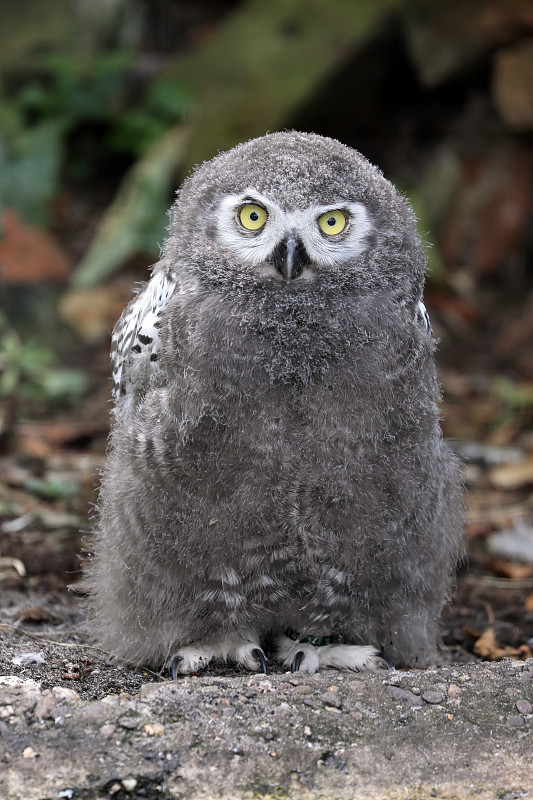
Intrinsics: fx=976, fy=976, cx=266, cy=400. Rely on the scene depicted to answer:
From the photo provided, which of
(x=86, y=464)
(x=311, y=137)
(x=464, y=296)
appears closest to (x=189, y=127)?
(x=464, y=296)

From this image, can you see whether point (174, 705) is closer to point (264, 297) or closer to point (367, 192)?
point (264, 297)

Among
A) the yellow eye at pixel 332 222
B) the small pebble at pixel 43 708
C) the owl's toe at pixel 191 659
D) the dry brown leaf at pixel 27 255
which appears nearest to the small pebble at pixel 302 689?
the owl's toe at pixel 191 659

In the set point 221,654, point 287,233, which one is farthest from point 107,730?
point 287,233

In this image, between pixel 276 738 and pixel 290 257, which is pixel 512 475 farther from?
pixel 276 738

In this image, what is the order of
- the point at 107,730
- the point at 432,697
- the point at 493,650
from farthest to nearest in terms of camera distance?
the point at 493,650 < the point at 432,697 < the point at 107,730

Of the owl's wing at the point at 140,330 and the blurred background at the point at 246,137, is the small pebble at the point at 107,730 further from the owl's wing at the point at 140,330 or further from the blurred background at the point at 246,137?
the blurred background at the point at 246,137

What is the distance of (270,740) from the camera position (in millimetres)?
3064

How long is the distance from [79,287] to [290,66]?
2.97 metres

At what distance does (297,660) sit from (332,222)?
1754 millimetres

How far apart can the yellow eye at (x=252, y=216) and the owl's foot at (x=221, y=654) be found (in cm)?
160

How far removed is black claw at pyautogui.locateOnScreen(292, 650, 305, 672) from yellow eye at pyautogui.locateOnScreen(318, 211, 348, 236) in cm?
169

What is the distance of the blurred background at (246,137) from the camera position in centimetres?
812

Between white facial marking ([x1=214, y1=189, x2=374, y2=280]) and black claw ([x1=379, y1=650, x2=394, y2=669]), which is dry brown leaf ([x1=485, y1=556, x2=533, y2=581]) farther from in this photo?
white facial marking ([x1=214, y1=189, x2=374, y2=280])

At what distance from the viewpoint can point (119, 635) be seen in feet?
13.1
